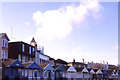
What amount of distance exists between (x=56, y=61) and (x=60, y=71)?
15.3 meters

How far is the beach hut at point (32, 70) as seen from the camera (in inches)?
1553

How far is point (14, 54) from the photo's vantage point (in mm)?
46031

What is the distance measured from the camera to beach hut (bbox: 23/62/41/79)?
39450mm

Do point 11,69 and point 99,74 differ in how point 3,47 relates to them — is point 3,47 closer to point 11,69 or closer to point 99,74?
point 11,69

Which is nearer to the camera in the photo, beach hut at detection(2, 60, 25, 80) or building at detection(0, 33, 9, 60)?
beach hut at detection(2, 60, 25, 80)

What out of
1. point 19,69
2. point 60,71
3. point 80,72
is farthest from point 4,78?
point 80,72

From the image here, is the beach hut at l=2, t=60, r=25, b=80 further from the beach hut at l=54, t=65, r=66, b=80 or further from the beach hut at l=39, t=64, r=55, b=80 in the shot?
the beach hut at l=54, t=65, r=66, b=80

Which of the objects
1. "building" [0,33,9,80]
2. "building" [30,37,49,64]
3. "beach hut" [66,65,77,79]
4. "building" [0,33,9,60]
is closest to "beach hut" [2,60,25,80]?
"building" [0,33,9,80]

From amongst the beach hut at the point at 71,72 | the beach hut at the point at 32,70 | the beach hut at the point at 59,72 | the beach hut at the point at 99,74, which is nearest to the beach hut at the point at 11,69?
the beach hut at the point at 32,70

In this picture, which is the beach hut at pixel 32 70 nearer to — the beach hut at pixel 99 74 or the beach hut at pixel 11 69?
the beach hut at pixel 11 69

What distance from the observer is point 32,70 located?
39.8 meters

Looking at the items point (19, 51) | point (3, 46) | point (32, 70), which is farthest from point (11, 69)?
point (19, 51)

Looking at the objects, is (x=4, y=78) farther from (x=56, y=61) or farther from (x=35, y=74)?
(x=56, y=61)

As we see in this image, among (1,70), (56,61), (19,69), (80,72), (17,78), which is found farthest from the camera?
(56,61)
